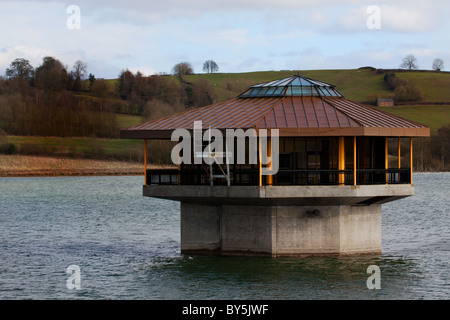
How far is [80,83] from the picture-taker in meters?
177

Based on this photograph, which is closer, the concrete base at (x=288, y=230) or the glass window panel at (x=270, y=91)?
the concrete base at (x=288, y=230)

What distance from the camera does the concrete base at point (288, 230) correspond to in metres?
38.8

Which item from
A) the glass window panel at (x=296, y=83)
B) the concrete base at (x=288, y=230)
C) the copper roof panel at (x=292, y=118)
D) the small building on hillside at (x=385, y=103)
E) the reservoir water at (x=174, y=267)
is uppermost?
the small building on hillside at (x=385, y=103)

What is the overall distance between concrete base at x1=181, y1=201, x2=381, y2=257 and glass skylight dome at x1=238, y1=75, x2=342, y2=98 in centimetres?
646

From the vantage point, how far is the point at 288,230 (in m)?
38.9

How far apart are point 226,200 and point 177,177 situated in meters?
3.45

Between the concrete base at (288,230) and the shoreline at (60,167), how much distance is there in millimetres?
102990

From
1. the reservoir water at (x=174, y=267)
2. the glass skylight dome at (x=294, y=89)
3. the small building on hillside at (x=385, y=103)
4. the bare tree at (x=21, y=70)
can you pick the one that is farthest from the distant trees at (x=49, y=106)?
the glass skylight dome at (x=294, y=89)

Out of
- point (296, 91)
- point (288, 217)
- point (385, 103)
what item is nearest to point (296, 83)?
point (296, 91)

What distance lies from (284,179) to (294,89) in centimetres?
551

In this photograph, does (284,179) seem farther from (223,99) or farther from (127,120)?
(223,99)

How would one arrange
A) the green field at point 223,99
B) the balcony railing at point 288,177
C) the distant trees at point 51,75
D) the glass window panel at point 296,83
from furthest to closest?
the distant trees at point 51,75, the green field at point 223,99, the glass window panel at point 296,83, the balcony railing at point 288,177

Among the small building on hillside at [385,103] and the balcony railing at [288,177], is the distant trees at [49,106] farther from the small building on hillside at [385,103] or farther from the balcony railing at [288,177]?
the balcony railing at [288,177]
